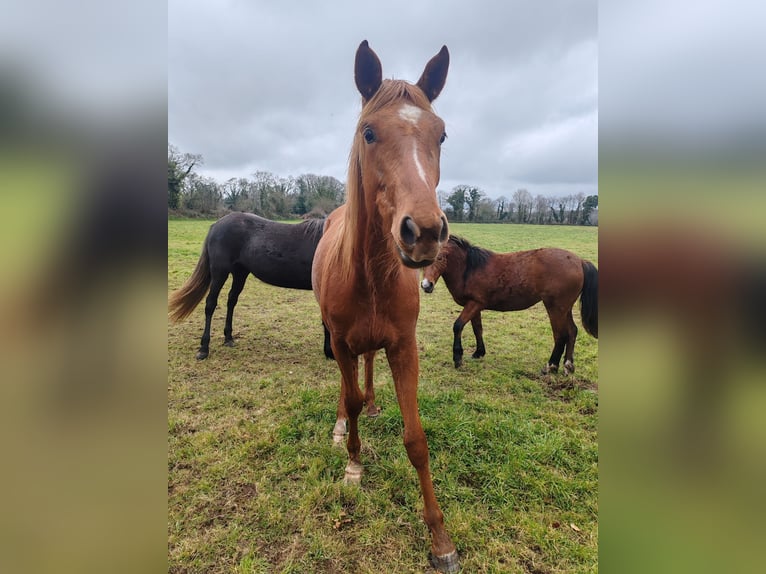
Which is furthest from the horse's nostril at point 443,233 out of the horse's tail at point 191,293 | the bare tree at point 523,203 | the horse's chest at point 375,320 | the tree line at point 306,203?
the bare tree at point 523,203

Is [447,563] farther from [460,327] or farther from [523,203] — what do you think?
[523,203]

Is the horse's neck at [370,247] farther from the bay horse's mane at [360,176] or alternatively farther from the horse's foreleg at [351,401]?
the horse's foreleg at [351,401]

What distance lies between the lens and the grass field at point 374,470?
A: 206 cm

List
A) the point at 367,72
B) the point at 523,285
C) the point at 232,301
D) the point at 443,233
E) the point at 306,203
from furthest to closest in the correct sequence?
the point at 306,203, the point at 232,301, the point at 523,285, the point at 367,72, the point at 443,233

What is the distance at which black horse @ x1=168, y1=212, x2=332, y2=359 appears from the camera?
17.3 feet

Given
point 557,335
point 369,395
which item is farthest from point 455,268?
point 369,395

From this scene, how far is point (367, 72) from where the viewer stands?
1.87 m

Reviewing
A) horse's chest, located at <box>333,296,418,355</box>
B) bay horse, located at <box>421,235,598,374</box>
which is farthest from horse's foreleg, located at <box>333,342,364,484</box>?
bay horse, located at <box>421,235,598,374</box>

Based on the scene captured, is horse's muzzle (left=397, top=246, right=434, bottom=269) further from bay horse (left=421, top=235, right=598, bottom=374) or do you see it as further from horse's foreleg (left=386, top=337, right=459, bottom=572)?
bay horse (left=421, top=235, right=598, bottom=374)

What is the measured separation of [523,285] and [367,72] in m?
3.84

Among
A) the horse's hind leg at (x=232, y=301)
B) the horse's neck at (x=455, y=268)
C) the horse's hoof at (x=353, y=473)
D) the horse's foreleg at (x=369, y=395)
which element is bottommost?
the horse's hoof at (x=353, y=473)
